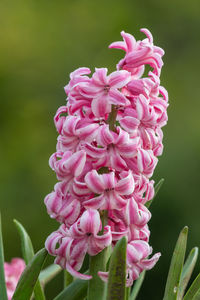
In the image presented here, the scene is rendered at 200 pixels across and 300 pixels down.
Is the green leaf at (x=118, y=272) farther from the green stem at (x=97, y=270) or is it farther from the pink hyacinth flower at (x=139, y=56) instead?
the pink hyacinth flower at (x=139, y=56)

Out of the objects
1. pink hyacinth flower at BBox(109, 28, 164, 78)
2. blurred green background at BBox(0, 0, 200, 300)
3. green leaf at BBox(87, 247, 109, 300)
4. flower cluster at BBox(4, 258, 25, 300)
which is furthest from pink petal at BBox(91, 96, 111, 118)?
blurred green background at BBox(0, 0, 200, 300)

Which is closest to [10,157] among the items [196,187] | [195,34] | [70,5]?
[196,187]

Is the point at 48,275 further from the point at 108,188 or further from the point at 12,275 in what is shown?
the point at 108,188

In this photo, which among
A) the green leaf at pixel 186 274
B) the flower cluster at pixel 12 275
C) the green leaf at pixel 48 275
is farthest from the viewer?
the flower cluster at pixel 12 275

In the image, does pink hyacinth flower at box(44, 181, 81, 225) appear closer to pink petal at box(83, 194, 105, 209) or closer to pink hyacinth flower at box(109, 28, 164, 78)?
pink petal at box(83, 194, 105, 209)

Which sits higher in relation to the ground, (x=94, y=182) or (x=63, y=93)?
(x=63, y=93)

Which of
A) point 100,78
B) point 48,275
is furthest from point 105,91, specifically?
point 48,275

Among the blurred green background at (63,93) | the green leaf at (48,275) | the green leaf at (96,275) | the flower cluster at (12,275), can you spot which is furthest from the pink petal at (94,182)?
the blurred green background at (63,93)
